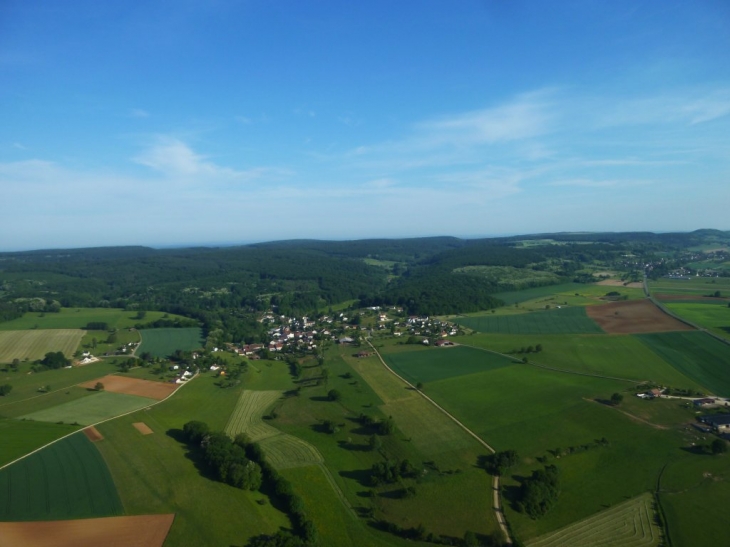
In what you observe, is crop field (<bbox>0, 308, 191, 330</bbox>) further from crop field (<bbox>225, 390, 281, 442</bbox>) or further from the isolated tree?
the isolated tree

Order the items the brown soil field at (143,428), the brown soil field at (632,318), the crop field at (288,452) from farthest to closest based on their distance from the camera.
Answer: the brown soil field at (632,318) < the brown soil field at (143,428) < the crop field at (288,452)

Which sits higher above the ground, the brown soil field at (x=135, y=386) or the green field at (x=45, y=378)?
the green field at (x=45, y=378)

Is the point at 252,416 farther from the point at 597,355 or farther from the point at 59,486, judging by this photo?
the point at 597,355

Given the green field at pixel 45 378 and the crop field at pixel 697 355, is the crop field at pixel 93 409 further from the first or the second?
the crop field at pixel 697 355

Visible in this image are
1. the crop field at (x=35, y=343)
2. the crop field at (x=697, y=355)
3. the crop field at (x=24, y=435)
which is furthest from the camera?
the crop field at (x=35, y=343)

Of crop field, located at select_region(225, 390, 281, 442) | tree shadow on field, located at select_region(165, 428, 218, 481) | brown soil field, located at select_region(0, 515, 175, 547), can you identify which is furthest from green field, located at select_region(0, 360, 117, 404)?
brown soil field, located at select_region(0, 515, 175, 547)

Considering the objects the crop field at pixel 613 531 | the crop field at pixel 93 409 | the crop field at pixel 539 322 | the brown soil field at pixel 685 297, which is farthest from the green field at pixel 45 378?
the brown soil field at pixel 685 297

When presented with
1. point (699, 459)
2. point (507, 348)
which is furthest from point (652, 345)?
point (699, 459)
